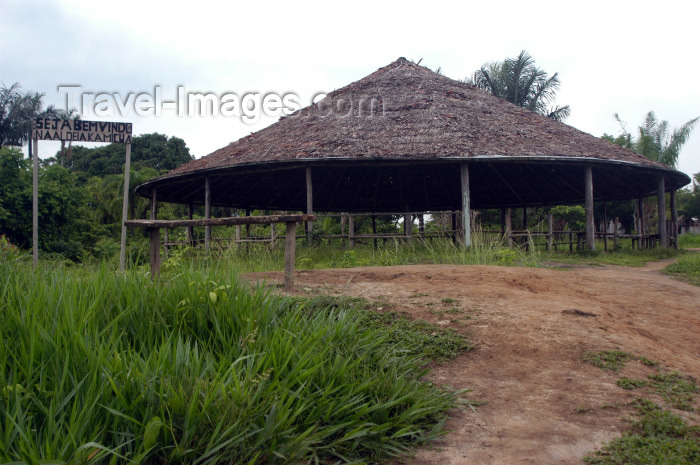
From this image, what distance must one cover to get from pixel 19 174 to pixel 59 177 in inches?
51.9

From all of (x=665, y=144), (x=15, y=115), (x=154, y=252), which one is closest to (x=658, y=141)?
(x=665, y=144)

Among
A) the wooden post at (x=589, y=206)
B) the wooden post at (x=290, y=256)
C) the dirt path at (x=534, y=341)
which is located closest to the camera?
the dirt path at (x=534, y=341)

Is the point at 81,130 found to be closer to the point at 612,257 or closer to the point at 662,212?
the point at 612,257

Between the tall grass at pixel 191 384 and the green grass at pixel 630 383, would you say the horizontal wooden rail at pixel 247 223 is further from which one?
the green grass at pixel 630 383

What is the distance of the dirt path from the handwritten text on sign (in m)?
2.50

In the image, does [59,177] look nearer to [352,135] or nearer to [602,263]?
[352,135]

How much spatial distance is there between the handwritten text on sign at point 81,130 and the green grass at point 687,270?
7.22 meters

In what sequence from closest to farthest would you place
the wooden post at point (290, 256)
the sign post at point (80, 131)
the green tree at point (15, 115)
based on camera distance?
the wooden post at point (290, 256) < the sign post at point (80, 131) < the green tree at point (15, 115)

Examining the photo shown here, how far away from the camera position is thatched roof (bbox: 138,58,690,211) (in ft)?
32.5

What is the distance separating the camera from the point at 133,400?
181cm

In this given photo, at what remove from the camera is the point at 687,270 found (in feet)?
25.1

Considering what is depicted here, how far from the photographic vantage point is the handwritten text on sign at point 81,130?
223 inches

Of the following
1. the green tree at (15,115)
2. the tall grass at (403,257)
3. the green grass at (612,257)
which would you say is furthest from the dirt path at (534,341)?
the green tree at (15,115)

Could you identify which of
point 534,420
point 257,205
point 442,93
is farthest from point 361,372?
point 257,205
